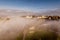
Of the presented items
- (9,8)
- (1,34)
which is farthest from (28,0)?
(1,34)

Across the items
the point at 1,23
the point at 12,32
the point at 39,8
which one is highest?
the point at 39,8

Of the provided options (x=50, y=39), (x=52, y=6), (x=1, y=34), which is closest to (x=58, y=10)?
(x=52, y=6)

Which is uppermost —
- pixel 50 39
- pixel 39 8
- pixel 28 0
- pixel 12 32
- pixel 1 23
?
pixel 28 0

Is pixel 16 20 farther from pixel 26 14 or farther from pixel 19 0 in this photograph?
pixel 19 0

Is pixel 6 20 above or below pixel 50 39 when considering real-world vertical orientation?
above

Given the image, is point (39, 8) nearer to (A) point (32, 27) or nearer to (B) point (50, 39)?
(A) point (32, 27)

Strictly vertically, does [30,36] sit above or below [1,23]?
below

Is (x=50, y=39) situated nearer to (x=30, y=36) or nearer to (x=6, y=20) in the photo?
(x=30, y=36)

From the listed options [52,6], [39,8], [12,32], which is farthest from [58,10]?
[12,32]
